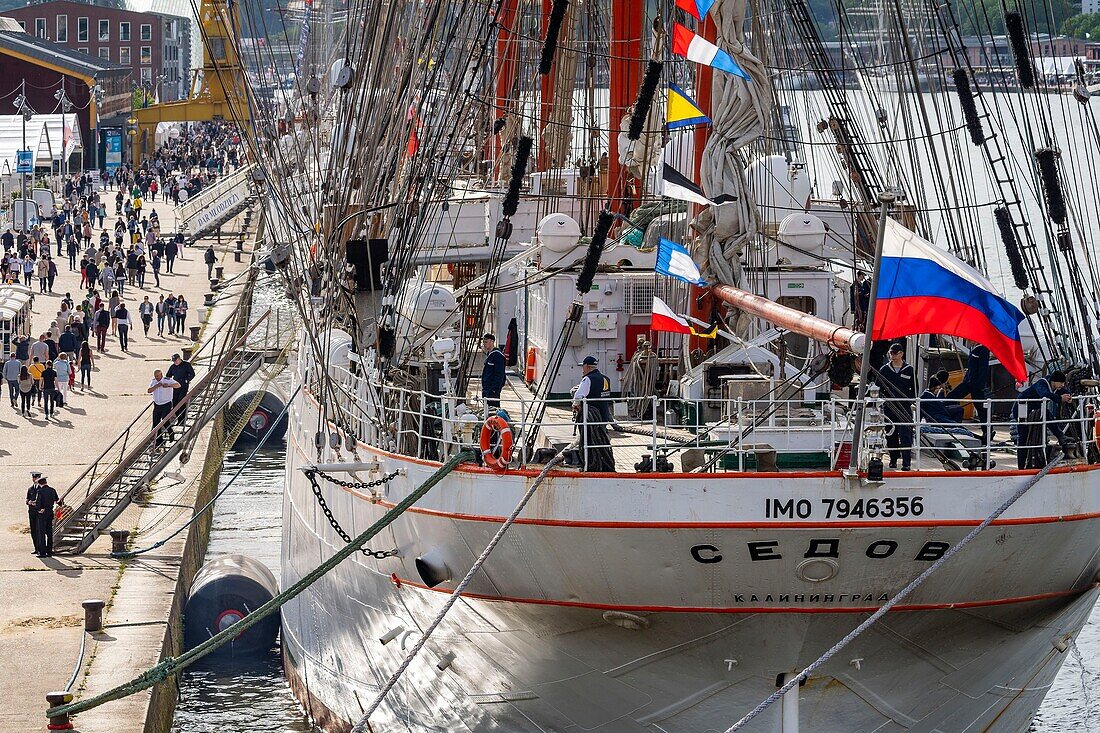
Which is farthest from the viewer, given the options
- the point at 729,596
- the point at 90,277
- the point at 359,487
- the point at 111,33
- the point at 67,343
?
the point at 111,33

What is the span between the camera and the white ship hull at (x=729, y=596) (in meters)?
19.2

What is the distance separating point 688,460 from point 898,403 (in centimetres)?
256

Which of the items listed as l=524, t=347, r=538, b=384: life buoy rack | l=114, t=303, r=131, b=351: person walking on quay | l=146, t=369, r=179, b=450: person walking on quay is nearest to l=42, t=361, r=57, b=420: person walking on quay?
l=146, t=369, r=179, b=450: person walking on quay

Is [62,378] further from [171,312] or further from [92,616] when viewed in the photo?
[92,616]

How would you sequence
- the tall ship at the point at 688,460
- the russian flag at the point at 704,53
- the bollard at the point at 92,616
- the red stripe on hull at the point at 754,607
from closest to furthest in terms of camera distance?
the tall ship at the point at 688,460, the red stripe on hull at the point at 754,607, the russian flag at the point at 704,53, the bollard at the point at 92,616

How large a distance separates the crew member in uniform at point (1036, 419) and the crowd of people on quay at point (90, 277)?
19.3 meters

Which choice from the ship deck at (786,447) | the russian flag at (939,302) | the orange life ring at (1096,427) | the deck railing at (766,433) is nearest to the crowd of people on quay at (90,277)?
the deck railing at (766,433)

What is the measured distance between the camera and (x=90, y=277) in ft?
197

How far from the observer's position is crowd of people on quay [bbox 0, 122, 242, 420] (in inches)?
1748

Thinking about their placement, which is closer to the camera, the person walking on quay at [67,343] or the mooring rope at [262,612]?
the mooring rope at [262,612]

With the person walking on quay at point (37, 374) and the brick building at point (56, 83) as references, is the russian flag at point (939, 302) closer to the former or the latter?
the person walking on quay at point (37, 374)

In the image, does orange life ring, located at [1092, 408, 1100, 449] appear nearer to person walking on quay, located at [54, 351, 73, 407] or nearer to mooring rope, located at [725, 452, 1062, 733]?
mooring rope, located at [725, 452, 1062, 733]

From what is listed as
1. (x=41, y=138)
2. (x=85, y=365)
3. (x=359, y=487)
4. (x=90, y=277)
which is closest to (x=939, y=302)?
(x=359, y=487)

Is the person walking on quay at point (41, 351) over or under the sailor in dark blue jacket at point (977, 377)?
under
